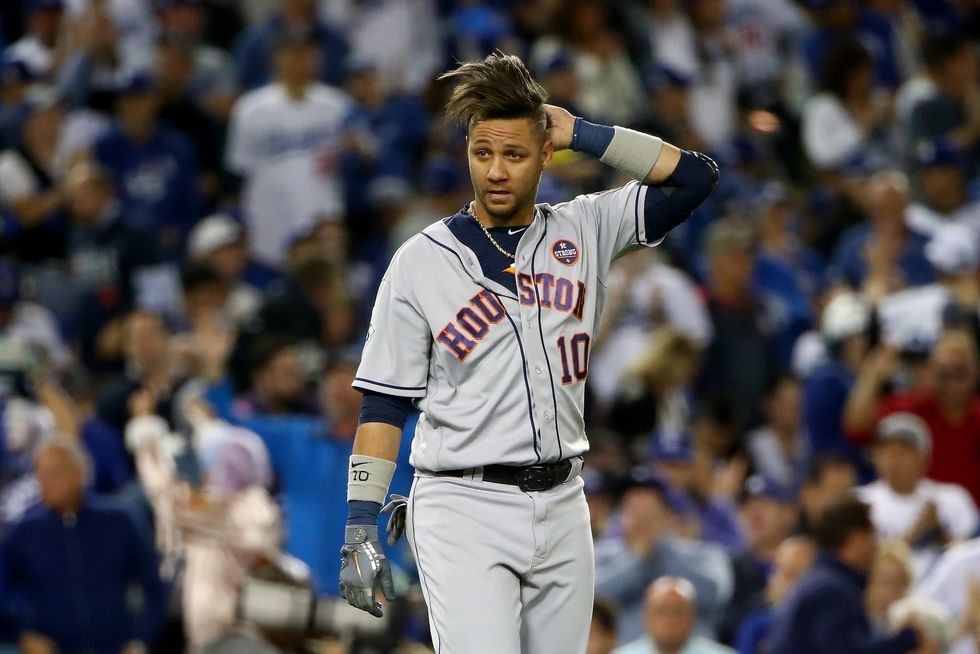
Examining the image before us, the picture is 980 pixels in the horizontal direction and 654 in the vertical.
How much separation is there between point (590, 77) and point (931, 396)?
4001 millimetres

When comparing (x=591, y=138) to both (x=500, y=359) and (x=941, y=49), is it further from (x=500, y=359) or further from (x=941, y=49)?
(x=941, y=49)

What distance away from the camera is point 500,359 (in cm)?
423

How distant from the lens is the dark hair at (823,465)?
28.4ft

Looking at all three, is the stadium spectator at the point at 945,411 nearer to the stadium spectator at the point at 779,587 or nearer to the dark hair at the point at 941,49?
the stadium spectator at the point at 779,587

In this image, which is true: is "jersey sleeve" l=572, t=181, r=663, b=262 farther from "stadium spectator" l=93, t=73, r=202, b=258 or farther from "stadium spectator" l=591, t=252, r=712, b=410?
"stadium spectator" l=93, t=73, r=202, b=258

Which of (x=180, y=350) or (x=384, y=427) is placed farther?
(x=180, y=350)

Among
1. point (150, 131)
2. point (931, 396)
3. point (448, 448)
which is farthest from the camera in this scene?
point (150, 131)

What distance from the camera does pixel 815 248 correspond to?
38.1 ft

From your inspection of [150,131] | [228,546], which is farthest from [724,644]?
[150,131]

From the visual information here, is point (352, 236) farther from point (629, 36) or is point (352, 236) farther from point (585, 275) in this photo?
point (585, 275)

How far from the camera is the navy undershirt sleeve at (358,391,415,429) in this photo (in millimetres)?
4258

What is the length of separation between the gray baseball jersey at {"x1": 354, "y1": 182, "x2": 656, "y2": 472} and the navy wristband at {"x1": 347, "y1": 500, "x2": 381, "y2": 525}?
0.17 metres

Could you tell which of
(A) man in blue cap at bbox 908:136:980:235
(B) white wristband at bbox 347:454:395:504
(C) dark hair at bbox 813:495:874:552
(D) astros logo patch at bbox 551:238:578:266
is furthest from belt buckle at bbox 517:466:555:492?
(A) man in blue cap at bbox 908:136:980:235

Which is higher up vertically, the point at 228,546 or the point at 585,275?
the point at 585,275
